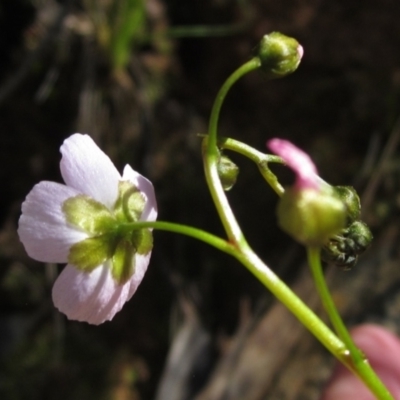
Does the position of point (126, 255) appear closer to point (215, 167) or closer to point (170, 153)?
point (215, 167)

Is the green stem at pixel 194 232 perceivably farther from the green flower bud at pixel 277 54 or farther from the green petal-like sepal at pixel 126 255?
the green flower bud at pixel 277 54

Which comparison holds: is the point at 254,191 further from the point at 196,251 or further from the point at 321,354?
the point at 321,354

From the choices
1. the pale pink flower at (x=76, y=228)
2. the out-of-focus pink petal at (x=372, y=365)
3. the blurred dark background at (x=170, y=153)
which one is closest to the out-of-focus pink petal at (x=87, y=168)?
the pale pink flower at (x=76, y=228)

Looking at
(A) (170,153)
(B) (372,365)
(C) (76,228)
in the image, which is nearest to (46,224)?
(C) (76,228)

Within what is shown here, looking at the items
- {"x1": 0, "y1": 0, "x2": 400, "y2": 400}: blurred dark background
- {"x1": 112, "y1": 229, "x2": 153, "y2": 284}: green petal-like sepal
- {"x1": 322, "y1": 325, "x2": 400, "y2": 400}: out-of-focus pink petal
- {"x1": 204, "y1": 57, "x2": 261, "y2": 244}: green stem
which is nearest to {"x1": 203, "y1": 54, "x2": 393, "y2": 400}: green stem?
{"x1": 204, "y1": 57, "x2": 261, "y2": 244}: green stem

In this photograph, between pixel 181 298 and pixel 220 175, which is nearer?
pixel 220 175

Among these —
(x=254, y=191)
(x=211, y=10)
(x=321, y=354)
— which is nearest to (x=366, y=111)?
(x=254, y=191)
